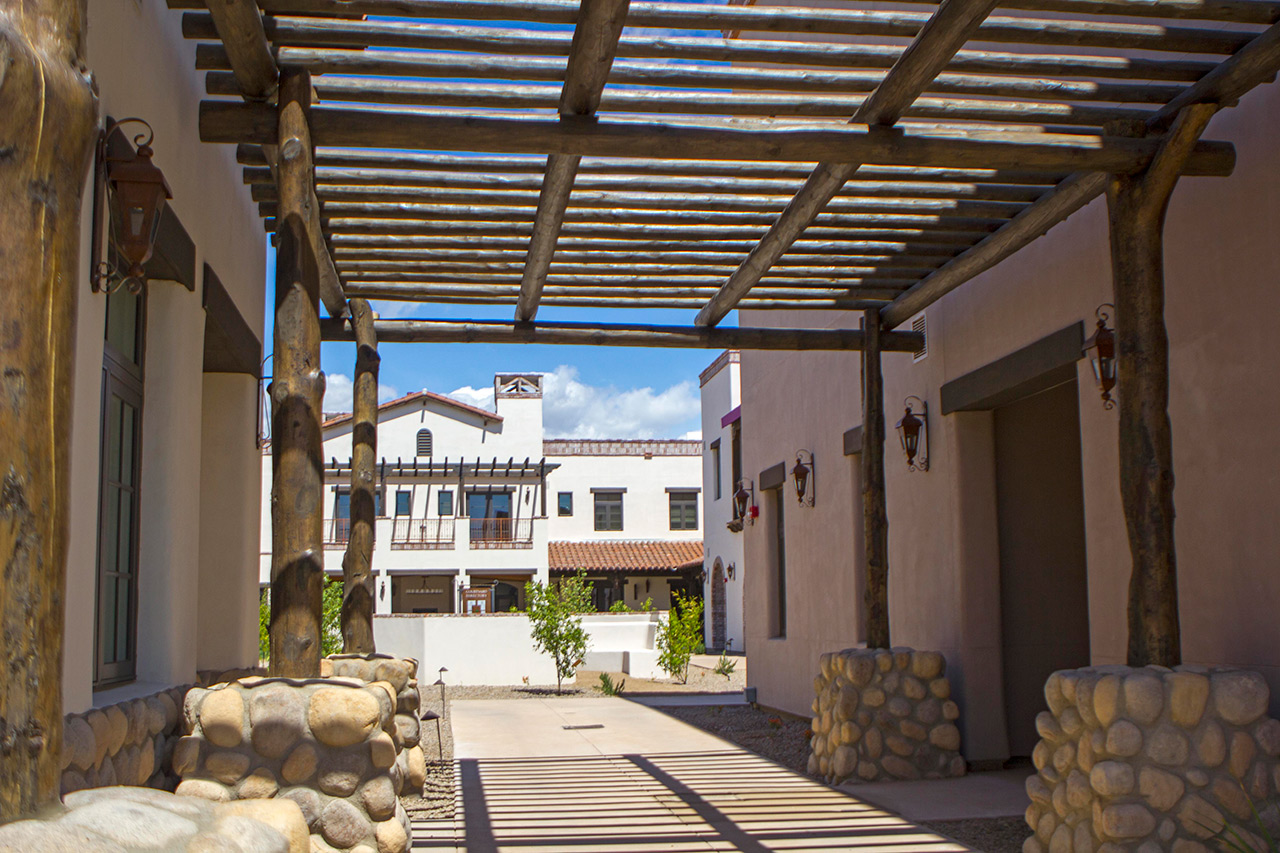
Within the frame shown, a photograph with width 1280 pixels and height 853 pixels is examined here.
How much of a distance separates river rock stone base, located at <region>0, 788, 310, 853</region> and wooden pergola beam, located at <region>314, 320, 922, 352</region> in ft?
21.9

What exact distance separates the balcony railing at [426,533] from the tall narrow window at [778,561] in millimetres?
18620

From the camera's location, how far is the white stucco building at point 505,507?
1251 inches

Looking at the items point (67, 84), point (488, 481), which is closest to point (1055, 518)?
point (67, 84)

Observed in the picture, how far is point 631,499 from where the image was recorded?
38.4m

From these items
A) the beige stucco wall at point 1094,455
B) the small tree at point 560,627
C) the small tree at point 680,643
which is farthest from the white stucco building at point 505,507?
the beige stucco wall at point 1094,455

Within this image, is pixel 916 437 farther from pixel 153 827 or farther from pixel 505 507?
pixel 505 507

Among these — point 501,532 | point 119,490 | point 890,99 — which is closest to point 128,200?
point 119,490

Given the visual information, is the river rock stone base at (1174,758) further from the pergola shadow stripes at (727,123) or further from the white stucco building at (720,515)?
the white stucco building at (720,515)

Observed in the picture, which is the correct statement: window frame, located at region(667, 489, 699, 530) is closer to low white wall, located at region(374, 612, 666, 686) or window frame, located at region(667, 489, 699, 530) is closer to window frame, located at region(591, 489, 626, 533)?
window frame, located at region(591, 489, 626, 533)

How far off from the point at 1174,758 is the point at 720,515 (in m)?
25.2

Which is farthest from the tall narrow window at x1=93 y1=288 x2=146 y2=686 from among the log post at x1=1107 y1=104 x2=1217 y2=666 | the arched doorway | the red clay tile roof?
the red clay tile roof

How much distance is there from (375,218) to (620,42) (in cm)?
260

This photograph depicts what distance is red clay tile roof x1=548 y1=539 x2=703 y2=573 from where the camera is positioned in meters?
35.7

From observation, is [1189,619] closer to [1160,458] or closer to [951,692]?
[1160,458]
